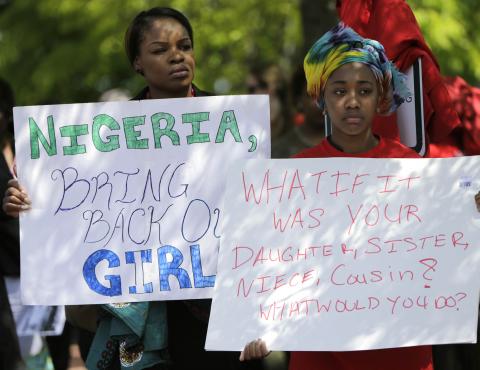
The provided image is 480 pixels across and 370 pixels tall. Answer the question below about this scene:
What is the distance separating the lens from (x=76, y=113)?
192 inches

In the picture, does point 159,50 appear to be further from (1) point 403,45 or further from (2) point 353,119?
(1) point 403,45

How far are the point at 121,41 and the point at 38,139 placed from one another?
8.21 metres

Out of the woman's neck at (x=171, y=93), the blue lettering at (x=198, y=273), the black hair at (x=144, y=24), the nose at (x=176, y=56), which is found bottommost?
the blue lettering at (x=198, y=273)

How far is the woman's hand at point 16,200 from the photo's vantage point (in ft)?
15.8

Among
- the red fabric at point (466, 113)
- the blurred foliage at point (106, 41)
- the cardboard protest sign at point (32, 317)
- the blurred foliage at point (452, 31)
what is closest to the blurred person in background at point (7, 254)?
the cardboard protest sign at point (32, 317)

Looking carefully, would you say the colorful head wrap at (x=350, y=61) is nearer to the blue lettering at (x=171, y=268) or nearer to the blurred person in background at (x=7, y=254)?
the blue lettering at (x=171, y=268)

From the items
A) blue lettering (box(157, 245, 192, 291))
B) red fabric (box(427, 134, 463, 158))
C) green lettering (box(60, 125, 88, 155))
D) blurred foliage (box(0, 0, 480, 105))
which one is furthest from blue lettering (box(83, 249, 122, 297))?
blurred foliage (box(0, 0, 480, 105))

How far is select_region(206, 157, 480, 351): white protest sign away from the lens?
4.47 m

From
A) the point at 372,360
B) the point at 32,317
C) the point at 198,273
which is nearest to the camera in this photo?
the point at 372,360

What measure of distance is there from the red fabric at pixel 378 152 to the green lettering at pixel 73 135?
0.84m

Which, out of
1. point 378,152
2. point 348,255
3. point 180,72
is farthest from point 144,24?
point 348,255

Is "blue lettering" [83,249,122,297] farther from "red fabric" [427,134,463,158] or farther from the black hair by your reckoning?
"red fabric" [427,134,463,158]

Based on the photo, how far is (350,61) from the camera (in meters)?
4.62

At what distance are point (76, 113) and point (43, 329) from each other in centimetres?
213
